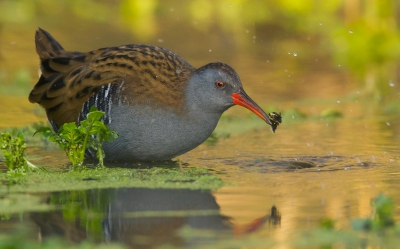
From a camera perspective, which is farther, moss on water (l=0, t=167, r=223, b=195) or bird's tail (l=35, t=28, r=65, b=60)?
bird's tail (l=35, t=28, r=65, b=60)

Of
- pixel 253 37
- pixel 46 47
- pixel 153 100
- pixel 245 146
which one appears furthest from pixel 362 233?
pixel 253 37

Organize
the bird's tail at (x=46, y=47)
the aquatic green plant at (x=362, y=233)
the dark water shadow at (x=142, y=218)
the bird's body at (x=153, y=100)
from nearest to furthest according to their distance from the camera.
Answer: the aquatic green plant at (x=362, y=233) < the dark water shadow at (x=142, y=218) < the bird's body at (x=153, y=100) < the bird's tail at (x=46, y=47)

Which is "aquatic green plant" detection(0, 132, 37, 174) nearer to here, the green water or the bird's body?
the green water

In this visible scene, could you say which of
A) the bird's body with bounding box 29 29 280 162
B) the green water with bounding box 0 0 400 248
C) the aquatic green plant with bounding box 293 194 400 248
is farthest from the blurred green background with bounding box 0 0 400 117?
the aquatic green plant with bounding box 293 194 400 248

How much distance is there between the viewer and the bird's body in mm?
6809

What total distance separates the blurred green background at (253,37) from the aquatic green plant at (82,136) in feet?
12.6

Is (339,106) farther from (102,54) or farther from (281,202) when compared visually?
(281,202)

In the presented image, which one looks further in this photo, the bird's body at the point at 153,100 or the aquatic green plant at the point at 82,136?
the bird's body at the point at 153,100

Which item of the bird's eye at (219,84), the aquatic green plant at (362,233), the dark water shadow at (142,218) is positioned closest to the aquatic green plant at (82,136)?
the dark water shadow at (142,218)

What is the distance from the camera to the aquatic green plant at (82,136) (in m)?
6.43

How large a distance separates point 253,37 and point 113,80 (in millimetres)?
8089

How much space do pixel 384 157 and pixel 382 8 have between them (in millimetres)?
4693

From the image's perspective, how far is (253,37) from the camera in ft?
48.6

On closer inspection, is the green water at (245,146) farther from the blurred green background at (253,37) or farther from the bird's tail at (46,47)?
the bird's tail at (46,47)
